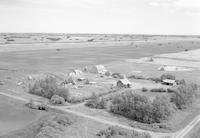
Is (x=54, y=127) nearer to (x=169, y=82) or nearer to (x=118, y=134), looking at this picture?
(x=118, y=134)

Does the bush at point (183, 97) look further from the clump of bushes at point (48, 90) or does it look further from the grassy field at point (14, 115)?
the grassy field at point (14, 115)

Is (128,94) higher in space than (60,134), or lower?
higher

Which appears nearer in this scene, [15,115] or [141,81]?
[15,115]

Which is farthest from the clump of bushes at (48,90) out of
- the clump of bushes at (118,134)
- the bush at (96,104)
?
the clump of bushes at (118,134)

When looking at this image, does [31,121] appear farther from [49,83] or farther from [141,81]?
[141,81]

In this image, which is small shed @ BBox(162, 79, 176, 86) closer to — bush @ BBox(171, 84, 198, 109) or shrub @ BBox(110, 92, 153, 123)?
Result: bush @ BBox(171, 84, 198, 109)

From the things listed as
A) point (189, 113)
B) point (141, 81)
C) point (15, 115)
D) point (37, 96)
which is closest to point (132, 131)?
point (189, 113)

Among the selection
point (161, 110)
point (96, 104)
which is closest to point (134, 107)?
point (161, 110)
